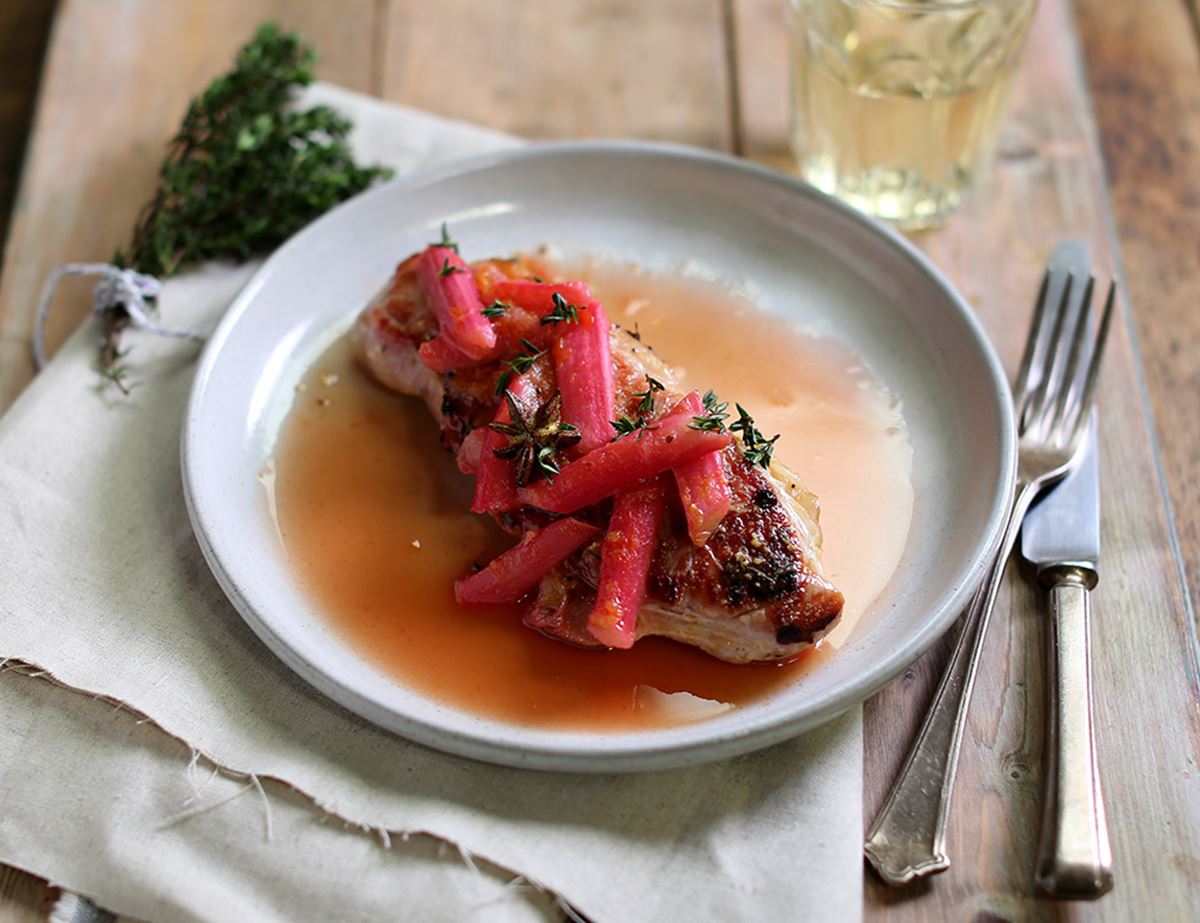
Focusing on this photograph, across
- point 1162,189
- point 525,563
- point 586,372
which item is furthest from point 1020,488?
point 1162,189

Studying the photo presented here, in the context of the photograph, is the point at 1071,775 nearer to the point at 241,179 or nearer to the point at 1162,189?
the point at 1162,189

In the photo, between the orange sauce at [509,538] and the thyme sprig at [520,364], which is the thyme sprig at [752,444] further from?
the thyme sprig at [520,364]

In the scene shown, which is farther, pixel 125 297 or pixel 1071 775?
pixel 125 297

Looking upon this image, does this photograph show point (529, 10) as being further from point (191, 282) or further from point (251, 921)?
point (251, 921)

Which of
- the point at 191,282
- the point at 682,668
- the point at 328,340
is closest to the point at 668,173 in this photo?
the point at 328,340

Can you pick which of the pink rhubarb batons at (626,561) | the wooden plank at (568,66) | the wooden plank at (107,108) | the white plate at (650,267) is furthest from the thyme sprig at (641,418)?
the wooden plank at (107,108)

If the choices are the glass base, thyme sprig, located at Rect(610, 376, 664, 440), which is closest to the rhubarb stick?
thyme sprig, located at Rect(610, 376, 664, 440)
